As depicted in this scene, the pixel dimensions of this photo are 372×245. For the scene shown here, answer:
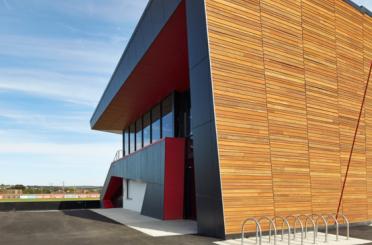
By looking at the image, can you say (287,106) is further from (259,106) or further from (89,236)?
(89,236)

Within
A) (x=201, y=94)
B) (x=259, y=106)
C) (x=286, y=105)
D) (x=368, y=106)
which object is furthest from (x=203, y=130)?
(x=368, y=106)

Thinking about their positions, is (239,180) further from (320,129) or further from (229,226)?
(320,129)

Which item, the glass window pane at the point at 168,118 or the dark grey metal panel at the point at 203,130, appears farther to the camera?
the glass window pane at the point at 168,118

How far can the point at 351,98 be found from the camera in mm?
14508

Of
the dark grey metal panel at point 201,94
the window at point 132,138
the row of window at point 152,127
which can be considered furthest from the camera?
the window at point 132,138

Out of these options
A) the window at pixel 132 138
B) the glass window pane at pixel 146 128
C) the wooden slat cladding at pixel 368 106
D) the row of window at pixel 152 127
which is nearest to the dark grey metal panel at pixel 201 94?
the wooden slat cladding at pixel 368 106

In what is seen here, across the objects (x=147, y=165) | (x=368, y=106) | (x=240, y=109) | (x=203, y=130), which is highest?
(x=368, y=106)

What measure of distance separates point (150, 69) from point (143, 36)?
1.98 metres

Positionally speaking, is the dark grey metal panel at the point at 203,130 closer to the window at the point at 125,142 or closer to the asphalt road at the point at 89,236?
the asphalt road at the point at 89,236

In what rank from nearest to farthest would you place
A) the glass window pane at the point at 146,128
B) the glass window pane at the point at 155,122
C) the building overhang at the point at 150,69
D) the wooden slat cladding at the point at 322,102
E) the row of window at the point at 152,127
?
the wooden slat cladding at the point at 322,102 → the building overhang at the point at 150,69 → the row of window at the point at 152,127 → the glass window pane at the point at 155,122 → the glass window pane at the point at 146,128

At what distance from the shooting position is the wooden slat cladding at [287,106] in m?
10.9

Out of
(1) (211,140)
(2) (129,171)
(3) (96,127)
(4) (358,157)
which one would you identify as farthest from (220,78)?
(3) (96,127)

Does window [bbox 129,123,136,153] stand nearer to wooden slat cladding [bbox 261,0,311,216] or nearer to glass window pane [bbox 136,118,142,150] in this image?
glass window pane [bbox 136,118,142,150]

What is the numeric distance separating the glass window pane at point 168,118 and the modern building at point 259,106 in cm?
327
